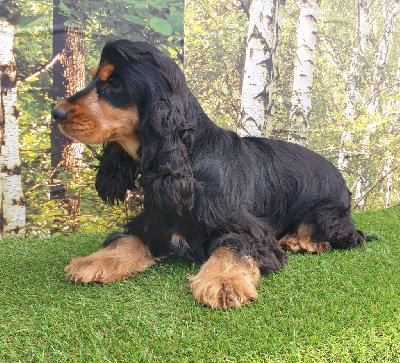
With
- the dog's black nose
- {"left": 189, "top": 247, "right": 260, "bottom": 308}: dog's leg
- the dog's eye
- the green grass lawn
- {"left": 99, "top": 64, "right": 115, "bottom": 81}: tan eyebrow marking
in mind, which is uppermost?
{"left": 99, "top": 64, "right": 115, "bottom": 81}: tan eyebrow marking

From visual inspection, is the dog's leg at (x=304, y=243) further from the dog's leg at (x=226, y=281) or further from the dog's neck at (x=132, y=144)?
the dog's neck at (x=132, y=144)

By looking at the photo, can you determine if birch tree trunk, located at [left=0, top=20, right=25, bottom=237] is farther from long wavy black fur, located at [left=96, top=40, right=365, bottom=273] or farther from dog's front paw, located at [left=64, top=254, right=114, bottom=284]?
dog's front paw, located at [left=64, top=254, right=114, bottom=284]

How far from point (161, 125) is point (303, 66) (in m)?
2.87

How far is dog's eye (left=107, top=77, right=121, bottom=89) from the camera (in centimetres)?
237

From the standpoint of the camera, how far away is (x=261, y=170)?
3135mm

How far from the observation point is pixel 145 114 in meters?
2.38

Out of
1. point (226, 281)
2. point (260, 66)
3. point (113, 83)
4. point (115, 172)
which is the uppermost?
point (260, 66)

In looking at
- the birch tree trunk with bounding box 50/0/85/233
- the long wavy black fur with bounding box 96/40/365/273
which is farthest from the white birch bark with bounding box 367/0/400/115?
the birch tree trunk with bounding box 50/0/85/233

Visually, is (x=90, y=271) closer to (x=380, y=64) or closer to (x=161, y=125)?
(x=161, y=125)

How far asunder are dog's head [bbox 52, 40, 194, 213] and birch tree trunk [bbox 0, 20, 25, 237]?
4.90 feet

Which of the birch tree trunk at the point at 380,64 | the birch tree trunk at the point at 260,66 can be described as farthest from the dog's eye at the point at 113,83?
the birch tree trunk at the point at 380,64

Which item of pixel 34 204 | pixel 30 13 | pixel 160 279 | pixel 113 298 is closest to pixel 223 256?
pixel 160 279

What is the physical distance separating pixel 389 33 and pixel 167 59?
4109 millimetres

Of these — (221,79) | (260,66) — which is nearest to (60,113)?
(221,79)
